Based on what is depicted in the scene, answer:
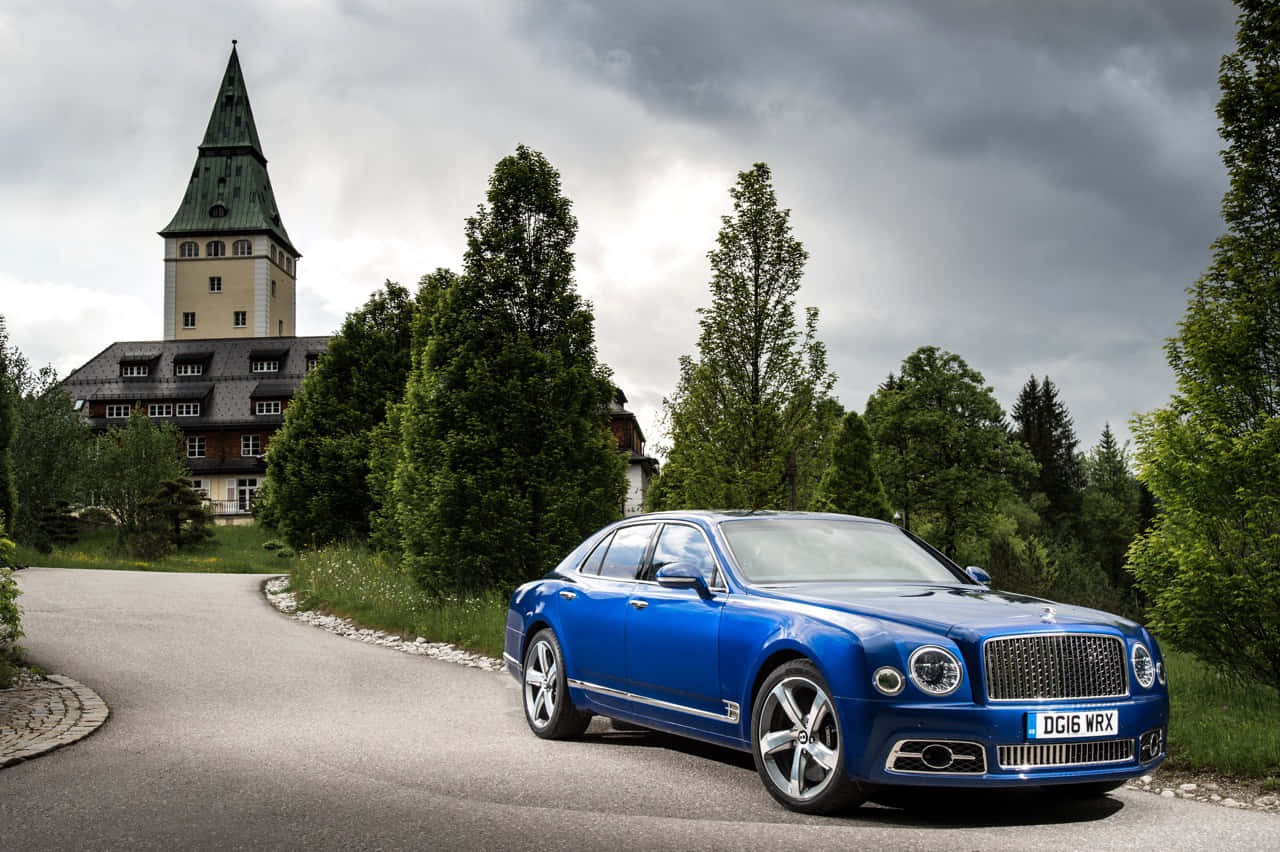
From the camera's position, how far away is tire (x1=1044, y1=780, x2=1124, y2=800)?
6570 millimetres

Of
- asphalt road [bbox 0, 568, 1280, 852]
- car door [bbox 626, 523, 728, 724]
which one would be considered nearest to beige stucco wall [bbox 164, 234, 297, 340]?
asphalt road [bbox 0, 568, 1280, 852]

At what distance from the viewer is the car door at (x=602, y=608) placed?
8094 mm

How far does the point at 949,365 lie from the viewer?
59.8 m

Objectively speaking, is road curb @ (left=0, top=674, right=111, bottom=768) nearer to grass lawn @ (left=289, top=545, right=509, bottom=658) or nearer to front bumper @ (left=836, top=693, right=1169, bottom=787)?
grass lawn @ (left=289, top=545, right=509, bottom=658)

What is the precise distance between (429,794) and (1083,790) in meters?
3.54

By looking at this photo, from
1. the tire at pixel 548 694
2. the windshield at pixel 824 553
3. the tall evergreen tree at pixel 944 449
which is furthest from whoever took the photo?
the tall evergreen tree at pixel 944 449

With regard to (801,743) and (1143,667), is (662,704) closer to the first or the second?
(801,743)

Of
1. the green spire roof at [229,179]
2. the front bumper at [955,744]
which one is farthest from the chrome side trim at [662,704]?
the green spire roof at [229,179]

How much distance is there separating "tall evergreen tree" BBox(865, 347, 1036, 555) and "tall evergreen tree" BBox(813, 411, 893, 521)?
25778 mm

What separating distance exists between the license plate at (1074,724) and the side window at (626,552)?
3107 millimetres

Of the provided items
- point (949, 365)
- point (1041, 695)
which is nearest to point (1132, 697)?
point (1041, 695)

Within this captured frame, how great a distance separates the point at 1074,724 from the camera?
234 inches

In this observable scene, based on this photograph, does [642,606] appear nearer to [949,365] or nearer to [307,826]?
[307,826]

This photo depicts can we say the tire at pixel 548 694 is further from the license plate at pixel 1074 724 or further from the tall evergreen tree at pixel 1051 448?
the tall evergreen tree at pixel 1051 448
